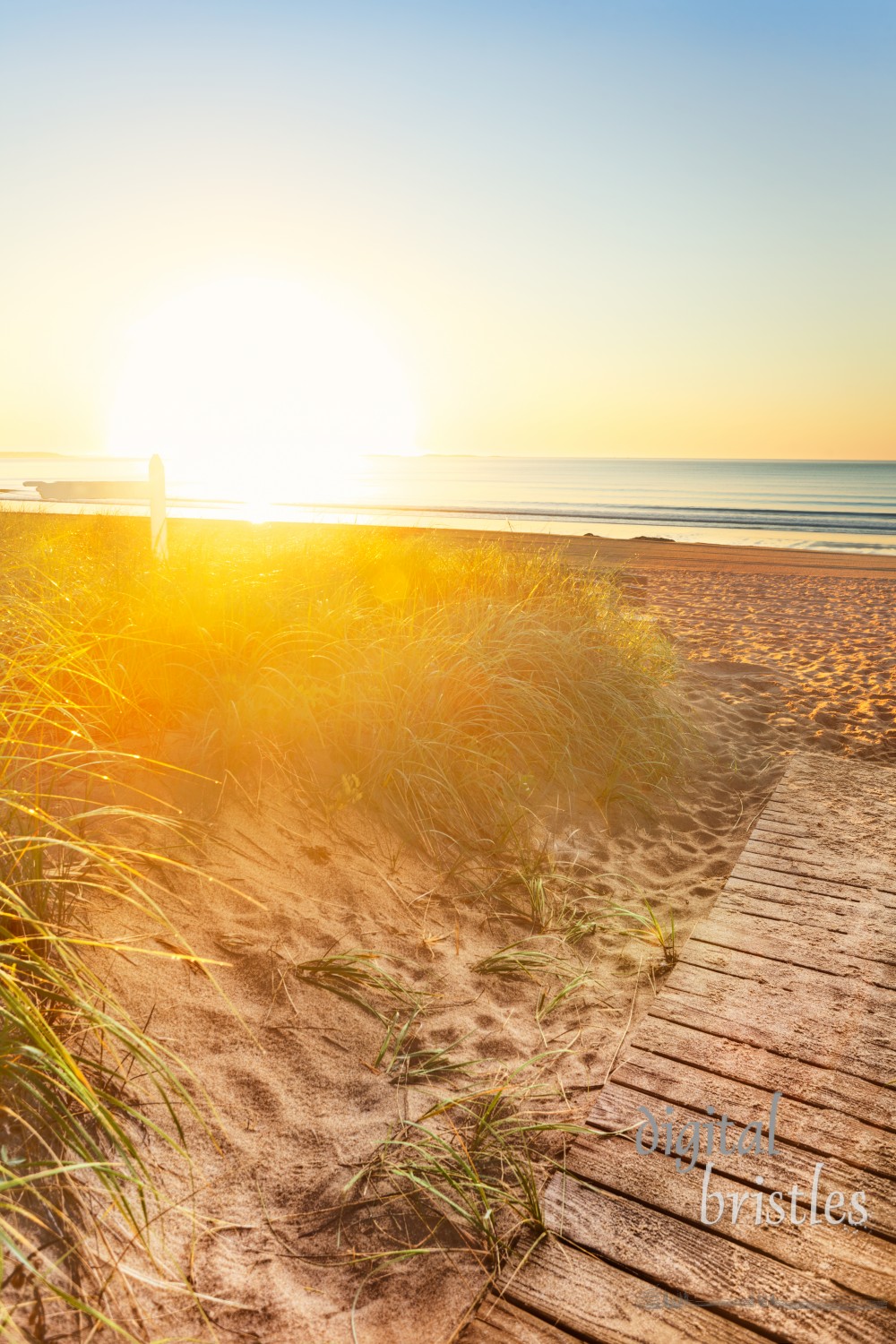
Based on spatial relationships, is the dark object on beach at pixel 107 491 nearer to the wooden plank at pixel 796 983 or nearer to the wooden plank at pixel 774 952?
the wooden plank at pixel 774 952

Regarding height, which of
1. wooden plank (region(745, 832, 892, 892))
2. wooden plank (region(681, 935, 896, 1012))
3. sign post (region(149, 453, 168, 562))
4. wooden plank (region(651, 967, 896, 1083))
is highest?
sign post (region(149, 453, 168, 562))

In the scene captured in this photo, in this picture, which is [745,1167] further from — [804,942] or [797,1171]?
[804,942]

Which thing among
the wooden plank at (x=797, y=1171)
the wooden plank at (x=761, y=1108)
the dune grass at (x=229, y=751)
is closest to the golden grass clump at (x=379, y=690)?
the dune grass at (x=229, y=751)

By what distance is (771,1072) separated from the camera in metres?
2.31

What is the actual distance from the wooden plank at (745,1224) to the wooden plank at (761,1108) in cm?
22

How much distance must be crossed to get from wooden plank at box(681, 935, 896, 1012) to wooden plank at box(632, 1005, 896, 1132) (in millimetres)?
448

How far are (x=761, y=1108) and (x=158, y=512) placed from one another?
5792 mm

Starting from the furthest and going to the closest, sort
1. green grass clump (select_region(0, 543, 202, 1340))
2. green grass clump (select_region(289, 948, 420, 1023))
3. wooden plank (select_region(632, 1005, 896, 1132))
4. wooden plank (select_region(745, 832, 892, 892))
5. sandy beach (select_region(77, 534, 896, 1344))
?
1. wooden plank (select_region(745, 832, 892, 892))
2. green grass clump (select_region(289, 948, 420, 1023))
3. wooden plank (select_region(632, 1005, 896, 1132))
4. sandy beach (select_region(77, 534, 896, 1344))
5. green grass clump (select_region(0, 543, 202, 1340))

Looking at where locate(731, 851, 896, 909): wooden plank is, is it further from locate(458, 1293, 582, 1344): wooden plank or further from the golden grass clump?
locate(458, 1293, 582, 1344): wooden plank

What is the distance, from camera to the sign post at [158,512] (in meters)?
5.93

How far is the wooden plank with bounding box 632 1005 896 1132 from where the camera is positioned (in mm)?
2168

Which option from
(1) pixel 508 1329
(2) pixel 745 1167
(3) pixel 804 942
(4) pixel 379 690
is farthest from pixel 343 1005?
(4) pixel 379 690

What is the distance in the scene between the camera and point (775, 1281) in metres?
1.67

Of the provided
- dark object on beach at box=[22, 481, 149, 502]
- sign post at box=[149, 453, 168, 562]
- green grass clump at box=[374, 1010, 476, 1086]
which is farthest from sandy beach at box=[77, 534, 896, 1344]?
dark object on beach at box=[22, 481, 149, 502]
